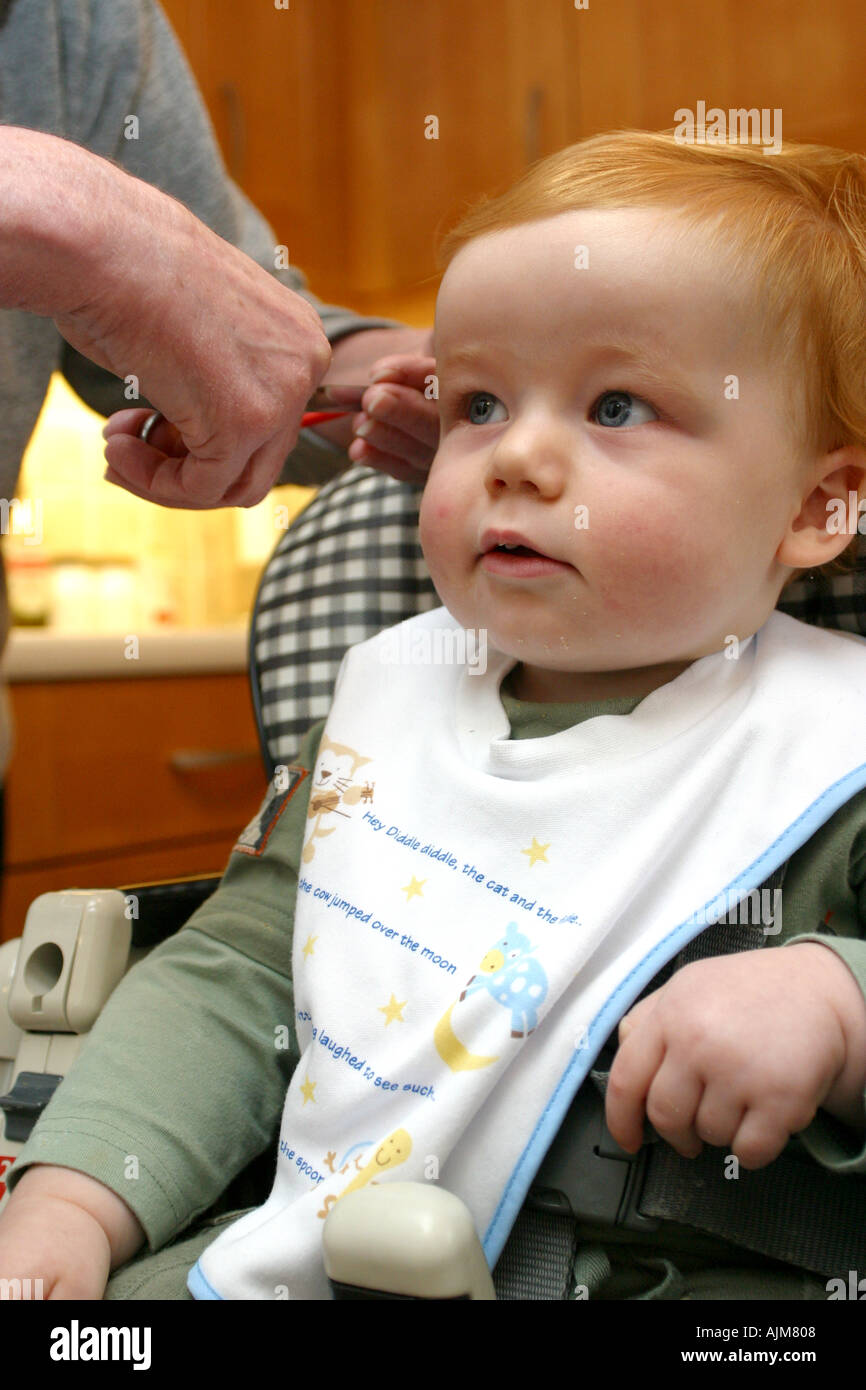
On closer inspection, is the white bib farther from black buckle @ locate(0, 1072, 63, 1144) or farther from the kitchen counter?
the kitchen counter

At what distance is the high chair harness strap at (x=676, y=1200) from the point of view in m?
0.57

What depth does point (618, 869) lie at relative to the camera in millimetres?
639

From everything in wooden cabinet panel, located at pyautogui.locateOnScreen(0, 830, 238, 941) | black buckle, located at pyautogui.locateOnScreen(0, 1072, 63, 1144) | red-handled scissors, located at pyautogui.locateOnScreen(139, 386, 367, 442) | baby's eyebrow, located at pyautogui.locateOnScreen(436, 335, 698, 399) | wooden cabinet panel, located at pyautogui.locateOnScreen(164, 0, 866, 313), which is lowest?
wooden cabinet panel, located at pyautogui.locateOnScreen(0, 830, 238, 941)

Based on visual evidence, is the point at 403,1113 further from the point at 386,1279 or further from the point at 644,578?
the point at 644,578

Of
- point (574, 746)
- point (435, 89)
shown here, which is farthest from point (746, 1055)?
point (435, 89)

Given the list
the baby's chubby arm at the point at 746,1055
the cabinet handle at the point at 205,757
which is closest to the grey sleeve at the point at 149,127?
the baby's chubby arm at the point at 746,1055

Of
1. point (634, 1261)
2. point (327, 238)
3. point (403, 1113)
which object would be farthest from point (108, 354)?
point (327, 238)

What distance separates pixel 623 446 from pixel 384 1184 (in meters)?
0.39

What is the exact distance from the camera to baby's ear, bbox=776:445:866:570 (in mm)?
693

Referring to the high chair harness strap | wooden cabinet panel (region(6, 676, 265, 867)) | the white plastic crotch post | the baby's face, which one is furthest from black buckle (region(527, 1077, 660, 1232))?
wooden cabinet panel (region(6, 676, 265, 867))

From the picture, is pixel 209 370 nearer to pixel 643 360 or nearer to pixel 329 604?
pixel 643 360

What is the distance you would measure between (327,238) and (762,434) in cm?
254

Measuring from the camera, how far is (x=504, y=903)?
26.1 inches

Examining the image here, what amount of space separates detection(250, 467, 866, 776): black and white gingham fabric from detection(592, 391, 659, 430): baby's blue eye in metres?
0.34
